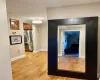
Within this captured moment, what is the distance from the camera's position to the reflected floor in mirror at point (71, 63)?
3.61m

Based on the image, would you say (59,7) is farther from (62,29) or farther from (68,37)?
(68,37)

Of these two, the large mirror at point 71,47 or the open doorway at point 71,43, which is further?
the open doorway at point 71,43

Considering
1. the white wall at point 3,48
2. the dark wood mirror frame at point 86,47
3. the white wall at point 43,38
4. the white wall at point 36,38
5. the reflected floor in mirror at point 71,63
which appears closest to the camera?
the white wall at point 3,48

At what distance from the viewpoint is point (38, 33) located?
9180 mm

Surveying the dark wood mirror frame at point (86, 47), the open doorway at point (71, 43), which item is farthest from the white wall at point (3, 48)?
the open doorway at point (71, 43)

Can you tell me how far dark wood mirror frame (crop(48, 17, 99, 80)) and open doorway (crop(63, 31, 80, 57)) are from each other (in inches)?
12.5

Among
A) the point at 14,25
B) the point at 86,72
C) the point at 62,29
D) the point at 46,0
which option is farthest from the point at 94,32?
the point at 14,25

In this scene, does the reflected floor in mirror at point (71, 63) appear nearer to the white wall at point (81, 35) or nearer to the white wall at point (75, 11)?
the white wall at point (81, 35)

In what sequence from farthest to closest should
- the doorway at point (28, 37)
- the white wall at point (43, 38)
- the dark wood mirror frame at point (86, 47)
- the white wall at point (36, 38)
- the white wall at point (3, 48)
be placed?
the white wall at point (43, 38) < the doorway at point (28, 37) < the white wall at point (36, 38) < the dark wood mirror frame at point (86, 47) < the white wall at point (3, 48)

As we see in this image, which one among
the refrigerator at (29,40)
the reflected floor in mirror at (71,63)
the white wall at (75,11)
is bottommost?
the reflected floor in mirror at (71,63)

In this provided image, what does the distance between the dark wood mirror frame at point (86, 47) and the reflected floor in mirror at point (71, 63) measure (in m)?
0.13

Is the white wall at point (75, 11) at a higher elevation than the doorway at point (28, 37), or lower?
higher

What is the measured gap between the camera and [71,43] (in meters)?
3.70

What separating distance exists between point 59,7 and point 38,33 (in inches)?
225
